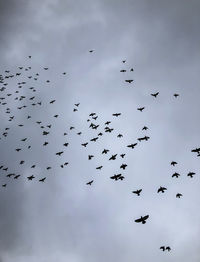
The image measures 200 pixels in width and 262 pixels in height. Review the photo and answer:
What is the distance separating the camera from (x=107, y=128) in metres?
40.9

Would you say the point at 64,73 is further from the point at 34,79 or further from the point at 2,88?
the point at 2,88

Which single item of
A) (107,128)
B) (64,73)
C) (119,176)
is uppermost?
(64,73)

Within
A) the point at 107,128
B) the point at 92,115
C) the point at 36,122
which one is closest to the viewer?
the point at 107,128

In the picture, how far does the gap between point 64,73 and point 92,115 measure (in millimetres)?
9200

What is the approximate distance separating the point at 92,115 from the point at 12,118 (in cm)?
1238

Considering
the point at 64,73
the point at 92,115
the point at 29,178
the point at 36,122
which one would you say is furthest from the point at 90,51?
the point at 29,178

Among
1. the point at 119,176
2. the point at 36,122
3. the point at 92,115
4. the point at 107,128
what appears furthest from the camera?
the point at 36,122

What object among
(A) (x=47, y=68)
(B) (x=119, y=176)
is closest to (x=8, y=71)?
(A) (x=47, y=68)

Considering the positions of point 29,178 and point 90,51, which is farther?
point 90,51

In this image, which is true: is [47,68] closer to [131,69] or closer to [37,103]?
[37,103]

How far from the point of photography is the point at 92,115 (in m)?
43.6

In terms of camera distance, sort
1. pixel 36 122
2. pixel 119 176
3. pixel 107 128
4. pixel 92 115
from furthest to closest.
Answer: pixel 36 122
pixel 92 115
pixel 107 128
pixel 119 176

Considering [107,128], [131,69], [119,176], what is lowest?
[119,176]

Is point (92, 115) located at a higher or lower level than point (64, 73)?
lower
